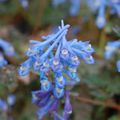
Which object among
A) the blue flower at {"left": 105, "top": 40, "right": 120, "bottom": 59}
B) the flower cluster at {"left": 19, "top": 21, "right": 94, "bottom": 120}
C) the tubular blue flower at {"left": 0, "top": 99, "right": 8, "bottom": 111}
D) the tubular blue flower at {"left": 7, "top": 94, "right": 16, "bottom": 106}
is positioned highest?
the blue flower at {"left": 105, "top": 40, "right": 120, "bottom": 59}

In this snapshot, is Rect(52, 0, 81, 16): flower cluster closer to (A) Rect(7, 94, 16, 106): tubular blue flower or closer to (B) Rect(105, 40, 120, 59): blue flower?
(B) Rect(105, 40, 120, 59): blue flower

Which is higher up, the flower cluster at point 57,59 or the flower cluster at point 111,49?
the flower cluster at point 111,49

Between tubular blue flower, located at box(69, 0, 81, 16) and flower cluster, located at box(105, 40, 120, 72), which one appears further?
tubular blue flower, located at box(69, 0, 81, 16)

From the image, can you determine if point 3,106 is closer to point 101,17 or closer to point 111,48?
point 111,48

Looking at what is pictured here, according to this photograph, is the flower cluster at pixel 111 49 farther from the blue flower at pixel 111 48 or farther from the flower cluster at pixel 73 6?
the flower cluster at pixel 73 6

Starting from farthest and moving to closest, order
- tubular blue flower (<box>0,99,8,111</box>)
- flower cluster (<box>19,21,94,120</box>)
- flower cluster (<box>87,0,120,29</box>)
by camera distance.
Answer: flower cluster (<box>87,0,120,29</box>) → tubular blue flower (<box>0,99,8,111</box>) → flower cluster (<box>19,21,94,120</box>)

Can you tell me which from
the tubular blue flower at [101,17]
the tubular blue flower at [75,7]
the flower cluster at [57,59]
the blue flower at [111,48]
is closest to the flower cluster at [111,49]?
the blue flower at [111,48]

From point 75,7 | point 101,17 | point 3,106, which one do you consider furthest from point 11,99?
point 75,7

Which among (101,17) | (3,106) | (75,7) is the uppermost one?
(75,7)

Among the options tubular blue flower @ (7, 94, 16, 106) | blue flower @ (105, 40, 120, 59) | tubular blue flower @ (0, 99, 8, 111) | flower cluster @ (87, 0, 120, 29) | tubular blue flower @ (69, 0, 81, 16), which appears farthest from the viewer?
tubular blue flower @ (69, 0, 81, 16)

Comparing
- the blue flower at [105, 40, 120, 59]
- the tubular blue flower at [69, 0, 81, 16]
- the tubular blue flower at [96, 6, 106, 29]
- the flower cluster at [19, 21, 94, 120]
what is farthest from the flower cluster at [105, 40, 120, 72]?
the tubular blue flower at [69, 0, 81, 16]

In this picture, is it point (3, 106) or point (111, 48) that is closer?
point (3, 106)

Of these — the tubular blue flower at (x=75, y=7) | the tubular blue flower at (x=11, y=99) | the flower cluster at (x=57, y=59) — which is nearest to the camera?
the flower cluster at (x=57, y=59)
